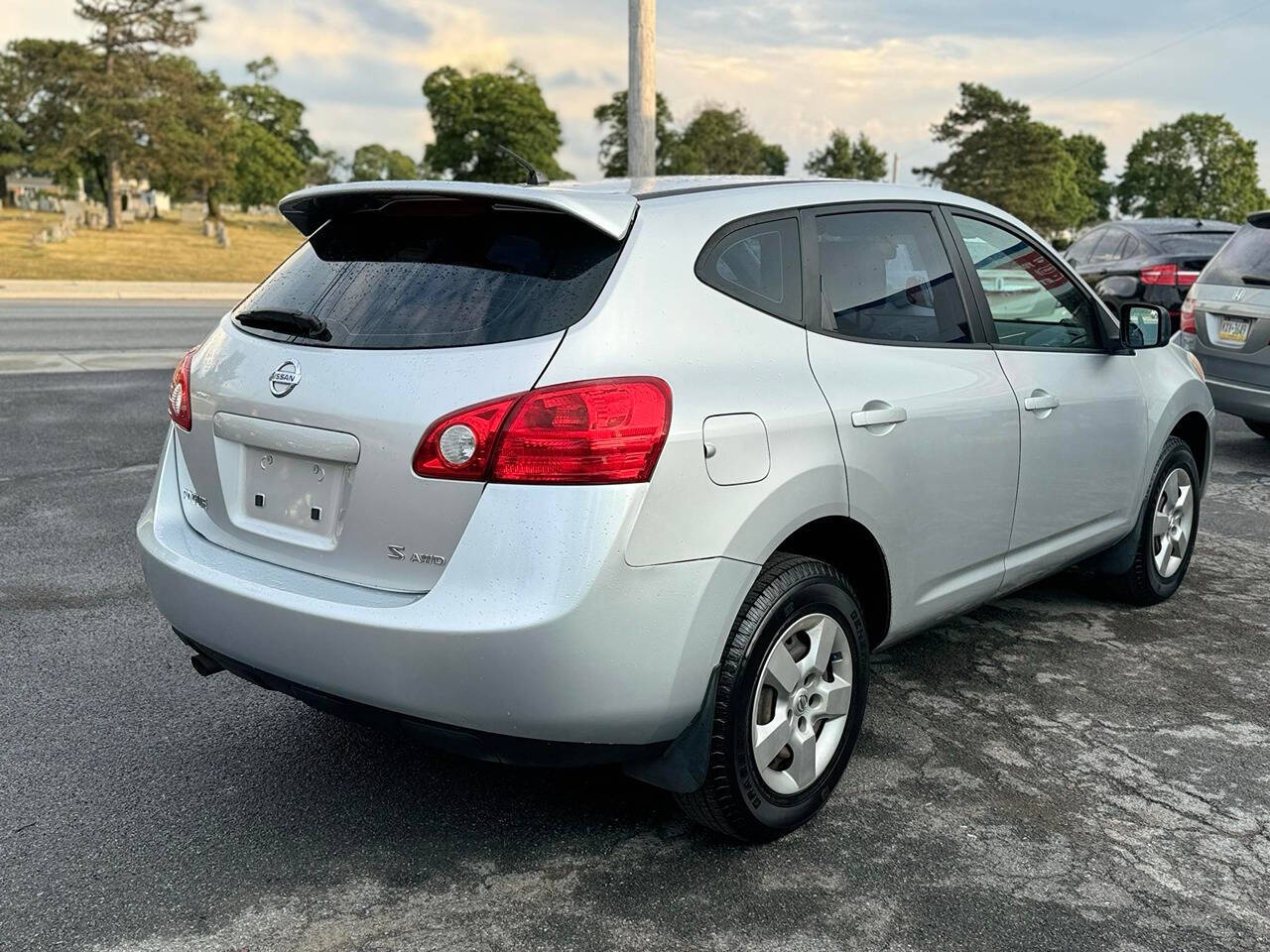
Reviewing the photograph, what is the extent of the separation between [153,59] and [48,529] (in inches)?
2638

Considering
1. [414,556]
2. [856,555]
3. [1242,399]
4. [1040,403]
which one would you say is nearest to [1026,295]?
[1040,403]

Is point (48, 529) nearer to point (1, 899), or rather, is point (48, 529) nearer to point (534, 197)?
point (1, 899)

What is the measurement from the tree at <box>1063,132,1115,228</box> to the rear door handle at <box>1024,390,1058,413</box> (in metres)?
111

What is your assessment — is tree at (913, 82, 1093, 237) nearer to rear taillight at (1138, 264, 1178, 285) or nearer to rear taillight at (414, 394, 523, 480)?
rear taillight at (1138, 264, 1178, 285)

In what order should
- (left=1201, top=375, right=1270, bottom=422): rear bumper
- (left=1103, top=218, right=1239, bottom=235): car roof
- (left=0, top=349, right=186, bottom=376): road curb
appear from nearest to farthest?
(left=1201, top=375, right=1270, bottom=422): rear bumper
(left=0, top=349, right=186, bottom=376): road curb
(left=1103, top=218, right=1239, bottom=235): car roof

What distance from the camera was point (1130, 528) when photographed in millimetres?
4777

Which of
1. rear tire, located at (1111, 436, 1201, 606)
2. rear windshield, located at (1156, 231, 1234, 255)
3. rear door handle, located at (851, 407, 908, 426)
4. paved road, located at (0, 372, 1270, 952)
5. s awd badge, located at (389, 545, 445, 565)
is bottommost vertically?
paved road, located at (0, 372, 1270, 952)

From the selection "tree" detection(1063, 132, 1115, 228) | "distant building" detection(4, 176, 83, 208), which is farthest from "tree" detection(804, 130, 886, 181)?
"distant building" detection(4, 176, 83, 208)

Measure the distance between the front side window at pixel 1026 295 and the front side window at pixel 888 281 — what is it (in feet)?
0.70

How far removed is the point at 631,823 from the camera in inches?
126

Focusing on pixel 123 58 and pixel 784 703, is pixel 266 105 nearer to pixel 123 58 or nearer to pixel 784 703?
pixel 123 58

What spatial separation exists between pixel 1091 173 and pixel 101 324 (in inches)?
4456

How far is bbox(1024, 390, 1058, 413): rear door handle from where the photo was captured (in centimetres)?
392

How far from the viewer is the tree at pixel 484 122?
88.4 meters
